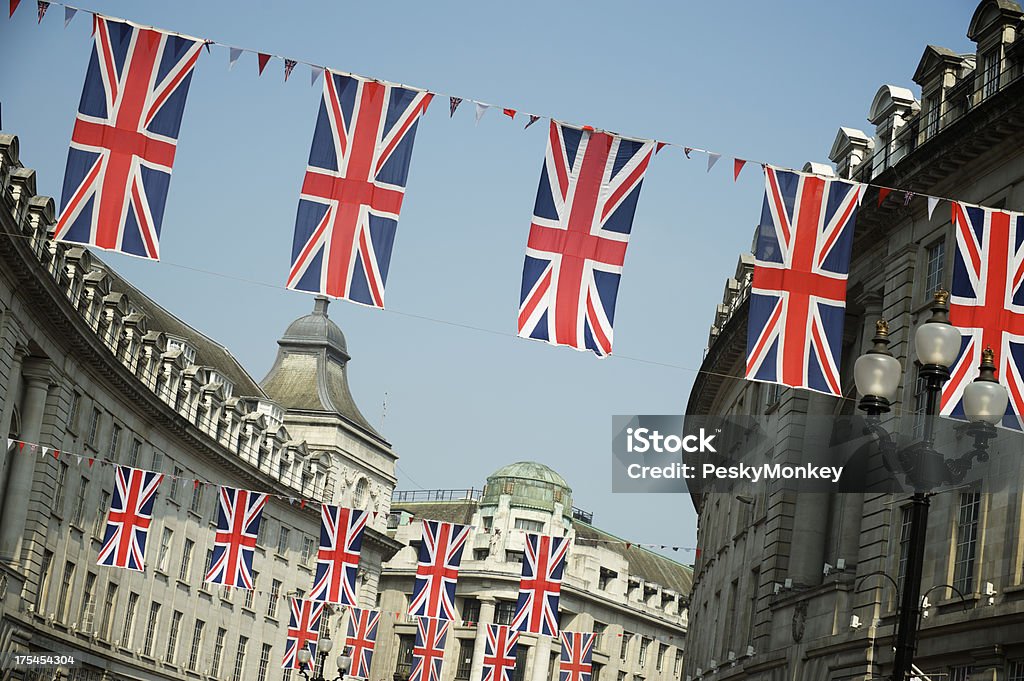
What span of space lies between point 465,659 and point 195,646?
37.3 m

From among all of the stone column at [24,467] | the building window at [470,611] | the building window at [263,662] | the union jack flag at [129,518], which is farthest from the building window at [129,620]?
the building window at [470,611]

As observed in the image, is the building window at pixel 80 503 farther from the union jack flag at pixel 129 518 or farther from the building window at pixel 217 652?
the building window at pixel 217 652

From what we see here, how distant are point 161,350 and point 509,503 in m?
50.8

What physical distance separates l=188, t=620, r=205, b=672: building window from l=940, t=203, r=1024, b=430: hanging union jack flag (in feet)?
203

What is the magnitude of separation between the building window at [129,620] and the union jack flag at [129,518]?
24.4 meters

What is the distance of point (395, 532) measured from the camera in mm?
119125

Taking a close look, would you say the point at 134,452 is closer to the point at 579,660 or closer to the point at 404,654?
the point at 579,660

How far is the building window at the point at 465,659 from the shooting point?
113562 mm

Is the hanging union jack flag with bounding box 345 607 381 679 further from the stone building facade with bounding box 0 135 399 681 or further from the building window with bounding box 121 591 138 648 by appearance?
the building window with bounding box 121 591 138 648

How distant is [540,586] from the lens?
5491cm

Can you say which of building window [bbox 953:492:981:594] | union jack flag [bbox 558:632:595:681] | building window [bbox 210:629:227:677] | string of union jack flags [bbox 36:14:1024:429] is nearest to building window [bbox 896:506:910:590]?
building window [bbox 953:492:981:594]

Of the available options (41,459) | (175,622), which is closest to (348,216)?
(41,459)

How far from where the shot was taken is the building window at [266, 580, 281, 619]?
8850 cm

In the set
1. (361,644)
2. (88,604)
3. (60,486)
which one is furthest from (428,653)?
(60,486)
